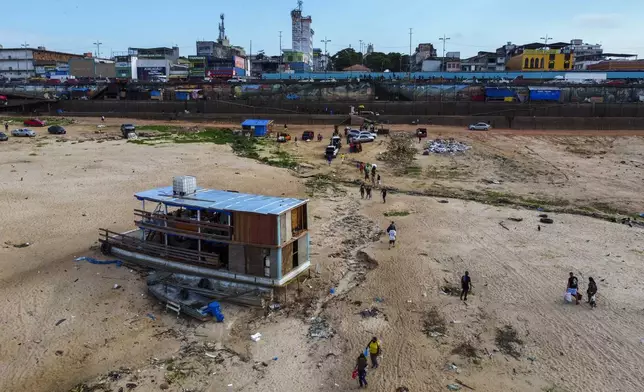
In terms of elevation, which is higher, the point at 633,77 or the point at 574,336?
the point at 633,77

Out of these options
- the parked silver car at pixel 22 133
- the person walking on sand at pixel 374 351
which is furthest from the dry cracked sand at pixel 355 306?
the parked silver car at pixel 22 133

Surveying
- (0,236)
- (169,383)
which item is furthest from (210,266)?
(0,236)

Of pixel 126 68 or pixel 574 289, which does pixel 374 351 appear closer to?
pixel 574 289

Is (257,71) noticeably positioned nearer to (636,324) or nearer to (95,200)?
(95,200)

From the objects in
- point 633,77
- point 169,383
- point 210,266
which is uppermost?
point 633,77

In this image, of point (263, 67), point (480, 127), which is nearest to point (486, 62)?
point (263, 67)

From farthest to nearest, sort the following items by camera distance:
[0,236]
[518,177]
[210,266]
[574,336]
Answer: [518,177], [0,236], [210,266], [574,336]

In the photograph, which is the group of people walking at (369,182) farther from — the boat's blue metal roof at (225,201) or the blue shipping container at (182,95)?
the blue shipping container at (182,95)
